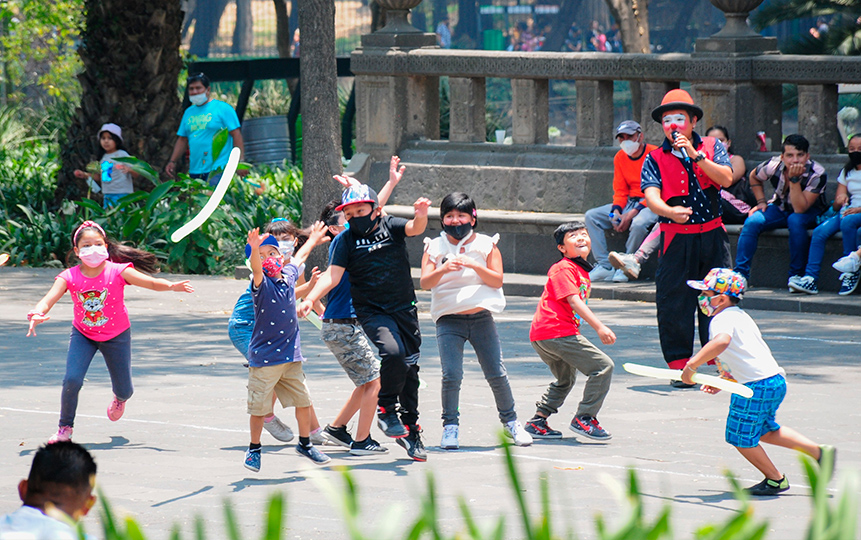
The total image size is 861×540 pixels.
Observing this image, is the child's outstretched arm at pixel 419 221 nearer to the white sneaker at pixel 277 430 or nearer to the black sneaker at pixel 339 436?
the black sneaker at pixel 339 436

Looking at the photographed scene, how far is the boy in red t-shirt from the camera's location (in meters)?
7.42

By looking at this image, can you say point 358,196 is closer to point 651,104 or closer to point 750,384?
point 750,384

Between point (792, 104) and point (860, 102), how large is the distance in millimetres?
2207

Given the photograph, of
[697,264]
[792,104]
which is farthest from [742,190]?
[792,104]

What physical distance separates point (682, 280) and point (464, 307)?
2507 mm

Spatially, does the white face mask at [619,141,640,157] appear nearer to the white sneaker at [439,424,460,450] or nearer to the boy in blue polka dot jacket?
the white sneaker at [439,424,460,450]

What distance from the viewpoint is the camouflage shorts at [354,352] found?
7.18 m

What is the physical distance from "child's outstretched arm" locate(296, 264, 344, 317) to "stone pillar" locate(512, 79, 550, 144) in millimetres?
7648

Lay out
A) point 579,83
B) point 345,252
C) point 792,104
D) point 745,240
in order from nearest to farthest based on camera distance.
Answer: point 345,252, point 745,240, point 579,83, point 792,104

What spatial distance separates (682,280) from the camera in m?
9.23

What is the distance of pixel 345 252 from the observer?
7.14 metres

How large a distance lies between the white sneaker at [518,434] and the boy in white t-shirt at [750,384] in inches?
47.7

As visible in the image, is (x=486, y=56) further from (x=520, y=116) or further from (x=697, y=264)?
(x=697, y=264)

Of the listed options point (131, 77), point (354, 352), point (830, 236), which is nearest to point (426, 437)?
point (354, 352)
